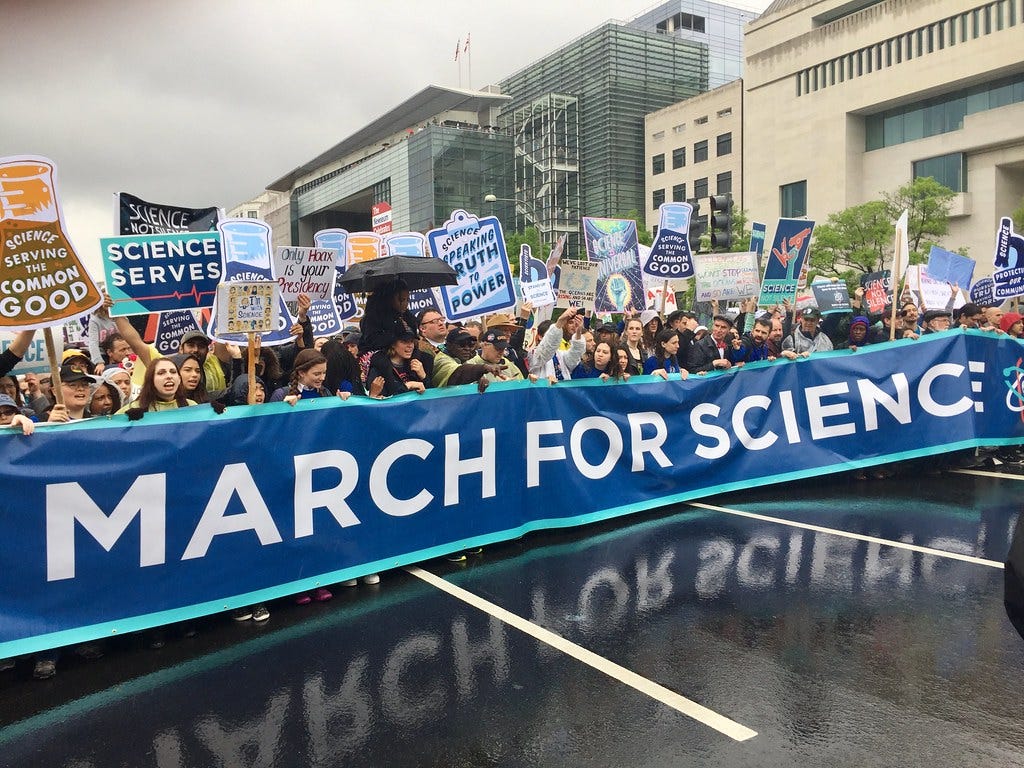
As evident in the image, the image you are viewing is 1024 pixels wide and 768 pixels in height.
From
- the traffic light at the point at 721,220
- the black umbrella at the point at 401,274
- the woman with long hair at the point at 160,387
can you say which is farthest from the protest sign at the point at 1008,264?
the woman with long hair at the point at 160,387

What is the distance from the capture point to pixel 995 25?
46000mm

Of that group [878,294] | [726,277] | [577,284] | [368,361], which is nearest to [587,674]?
[368,361]

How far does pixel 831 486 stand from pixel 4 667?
7341 millimetres

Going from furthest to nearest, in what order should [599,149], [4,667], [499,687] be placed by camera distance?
[599,149] < [4,667] < [499,687]

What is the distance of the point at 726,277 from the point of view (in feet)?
39.1

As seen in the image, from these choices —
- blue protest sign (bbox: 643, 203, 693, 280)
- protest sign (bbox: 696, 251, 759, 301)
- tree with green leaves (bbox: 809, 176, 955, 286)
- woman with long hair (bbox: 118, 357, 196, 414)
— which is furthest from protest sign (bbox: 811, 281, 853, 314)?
tree with green leaves (bbox: 809, 176, 955, 286)

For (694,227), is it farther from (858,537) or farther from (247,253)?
(247,253)

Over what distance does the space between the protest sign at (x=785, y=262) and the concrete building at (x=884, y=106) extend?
43.5m

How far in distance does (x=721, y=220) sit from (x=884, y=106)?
48.3 metres

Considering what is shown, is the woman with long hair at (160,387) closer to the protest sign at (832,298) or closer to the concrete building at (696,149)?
the protest sign at (832,298)

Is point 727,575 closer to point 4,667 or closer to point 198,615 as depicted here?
point 198,615

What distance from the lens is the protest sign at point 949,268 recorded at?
12.0 meters

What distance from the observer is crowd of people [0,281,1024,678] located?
5.23m

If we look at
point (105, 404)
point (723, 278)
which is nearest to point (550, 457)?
point (105, 404)
